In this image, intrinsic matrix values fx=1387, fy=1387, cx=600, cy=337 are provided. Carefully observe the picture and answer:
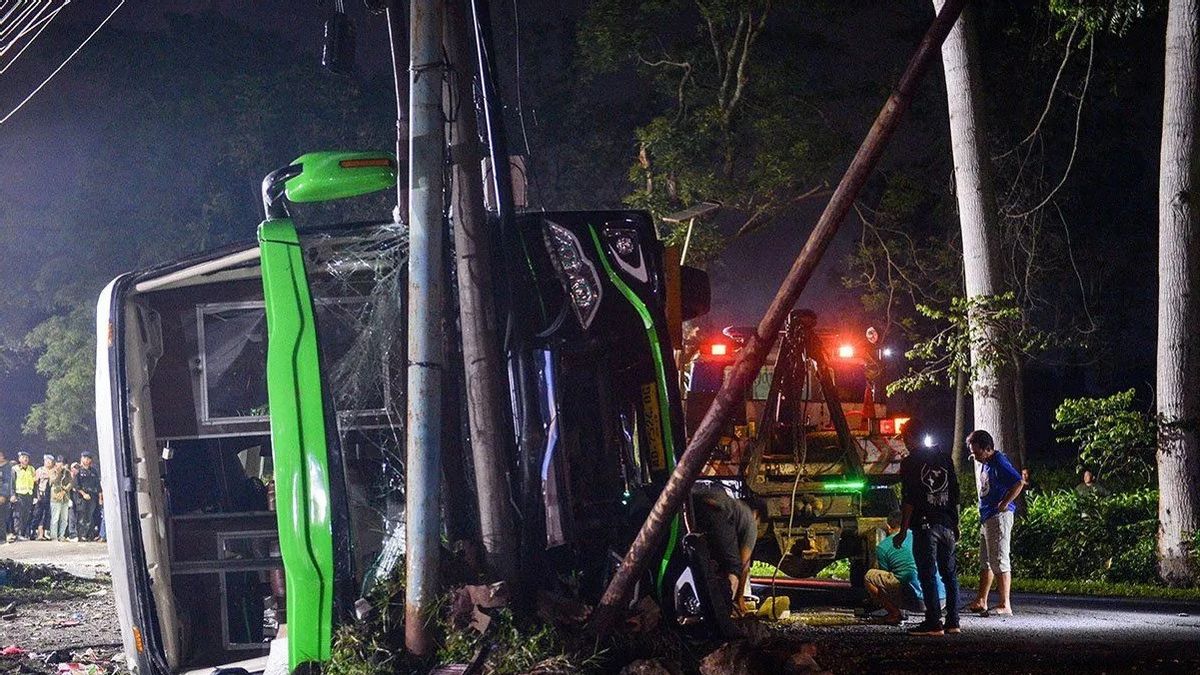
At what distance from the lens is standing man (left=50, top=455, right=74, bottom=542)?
2619 centimetres

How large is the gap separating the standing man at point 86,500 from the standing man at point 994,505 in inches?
747

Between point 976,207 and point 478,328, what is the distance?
35.1ft

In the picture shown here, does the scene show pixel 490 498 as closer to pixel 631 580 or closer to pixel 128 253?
pixel 631 580

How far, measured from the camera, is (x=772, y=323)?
702 centimetres

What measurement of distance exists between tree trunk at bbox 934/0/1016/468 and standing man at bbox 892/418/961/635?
6157mm

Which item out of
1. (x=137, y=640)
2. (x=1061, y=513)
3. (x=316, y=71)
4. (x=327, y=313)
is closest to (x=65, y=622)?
(x=137, y=640)

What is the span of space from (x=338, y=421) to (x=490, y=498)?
0.97 meters

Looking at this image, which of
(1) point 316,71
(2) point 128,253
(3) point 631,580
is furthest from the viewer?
(2) point 128,253

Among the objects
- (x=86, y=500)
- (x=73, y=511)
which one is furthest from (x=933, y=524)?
(x=73, y=511)

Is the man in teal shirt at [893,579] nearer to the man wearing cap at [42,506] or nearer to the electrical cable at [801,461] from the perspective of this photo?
the electrical cable at [801,461]

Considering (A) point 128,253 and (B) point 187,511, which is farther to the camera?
(A) point 128,253

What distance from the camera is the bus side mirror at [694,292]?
8773 mm

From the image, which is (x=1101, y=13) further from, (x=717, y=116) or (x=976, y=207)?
(x=717, y=116)

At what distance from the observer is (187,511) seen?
9.27 metres
